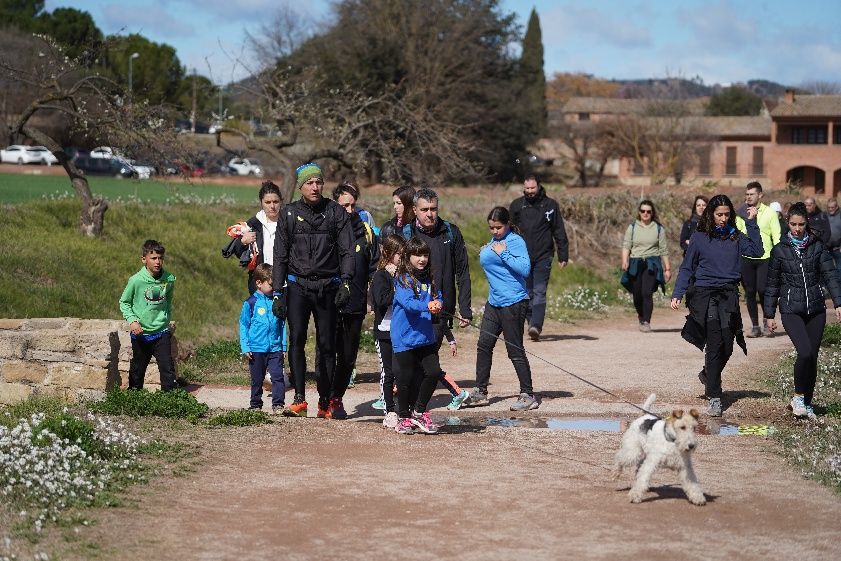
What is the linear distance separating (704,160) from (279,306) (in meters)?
71.1

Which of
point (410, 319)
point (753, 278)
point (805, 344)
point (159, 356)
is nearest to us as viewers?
point (410, 319)

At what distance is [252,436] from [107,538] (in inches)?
118

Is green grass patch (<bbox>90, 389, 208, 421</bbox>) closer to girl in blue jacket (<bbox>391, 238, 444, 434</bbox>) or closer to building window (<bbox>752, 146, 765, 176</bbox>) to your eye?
girl in blue jacket (<bbox>391, 238, 444, 434</bbox>)

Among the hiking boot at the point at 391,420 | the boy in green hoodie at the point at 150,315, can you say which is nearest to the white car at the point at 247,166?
the boy in green hoodie at the point at 150,315

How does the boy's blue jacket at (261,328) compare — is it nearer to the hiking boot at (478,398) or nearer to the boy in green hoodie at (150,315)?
the boy in green hoodie at (150,315)

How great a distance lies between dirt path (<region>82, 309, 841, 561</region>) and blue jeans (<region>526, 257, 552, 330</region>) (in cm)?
545

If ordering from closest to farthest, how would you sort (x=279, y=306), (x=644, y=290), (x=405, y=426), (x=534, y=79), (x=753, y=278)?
(x=405, y=426)
(x=279, y=306)
(x=753, y=278)
(x=644, y=290)
(x=534, y=79)

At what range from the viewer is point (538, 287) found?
53.7 feet

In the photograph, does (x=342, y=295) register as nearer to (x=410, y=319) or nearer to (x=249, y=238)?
(x=410, y=319)

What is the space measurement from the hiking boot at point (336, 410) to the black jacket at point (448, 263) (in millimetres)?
1257

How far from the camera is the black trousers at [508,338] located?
11.3 metres

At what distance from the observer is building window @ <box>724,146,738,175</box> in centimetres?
8181

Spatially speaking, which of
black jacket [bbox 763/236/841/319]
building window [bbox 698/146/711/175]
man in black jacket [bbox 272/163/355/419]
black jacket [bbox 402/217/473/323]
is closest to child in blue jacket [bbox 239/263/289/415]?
man in black jacket [bbox 272/163/355/419]

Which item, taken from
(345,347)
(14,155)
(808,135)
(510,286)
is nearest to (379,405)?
(345,347)
